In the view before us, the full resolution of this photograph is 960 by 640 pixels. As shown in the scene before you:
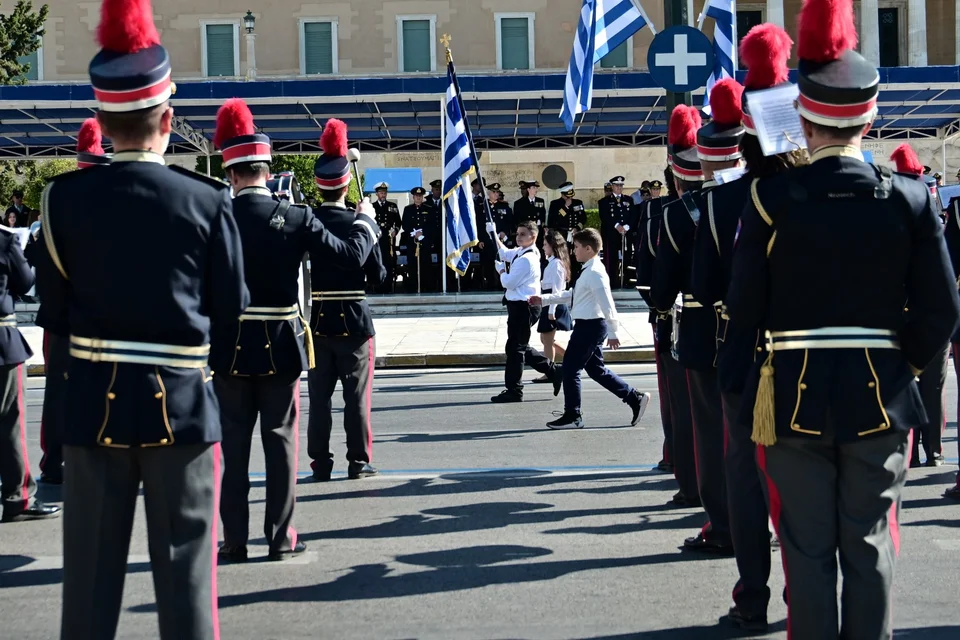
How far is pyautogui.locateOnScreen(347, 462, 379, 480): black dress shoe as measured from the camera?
8.38 m

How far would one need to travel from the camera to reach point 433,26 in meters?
48.8

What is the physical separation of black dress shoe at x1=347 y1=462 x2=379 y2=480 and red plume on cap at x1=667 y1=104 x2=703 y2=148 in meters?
3.08

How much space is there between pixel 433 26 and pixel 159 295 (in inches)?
1824

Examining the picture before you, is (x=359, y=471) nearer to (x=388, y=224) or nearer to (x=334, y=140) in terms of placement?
(x=334, y=140)

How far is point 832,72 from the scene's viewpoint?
397 centimetres

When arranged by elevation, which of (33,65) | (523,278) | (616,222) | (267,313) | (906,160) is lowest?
(267,313)

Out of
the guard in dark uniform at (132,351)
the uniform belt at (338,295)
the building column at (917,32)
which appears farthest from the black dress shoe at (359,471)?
the building column at (917,32)

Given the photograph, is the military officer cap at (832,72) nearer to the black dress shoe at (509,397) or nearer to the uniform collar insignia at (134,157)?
the uniform collar insignia at (134,157)

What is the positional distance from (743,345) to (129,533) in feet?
7.42

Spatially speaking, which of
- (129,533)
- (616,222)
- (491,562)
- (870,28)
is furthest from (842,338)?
(870,28)

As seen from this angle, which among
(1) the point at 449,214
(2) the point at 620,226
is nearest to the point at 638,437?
(1) the point at 449,214

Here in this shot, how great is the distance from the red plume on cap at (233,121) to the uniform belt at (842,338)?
3.15m

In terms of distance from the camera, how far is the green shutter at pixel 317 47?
1927 inches

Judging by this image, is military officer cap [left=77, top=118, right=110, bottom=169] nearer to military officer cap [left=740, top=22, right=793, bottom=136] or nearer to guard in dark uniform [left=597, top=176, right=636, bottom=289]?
military officer cap [left=740, top=22, right=793, bottom=136]
